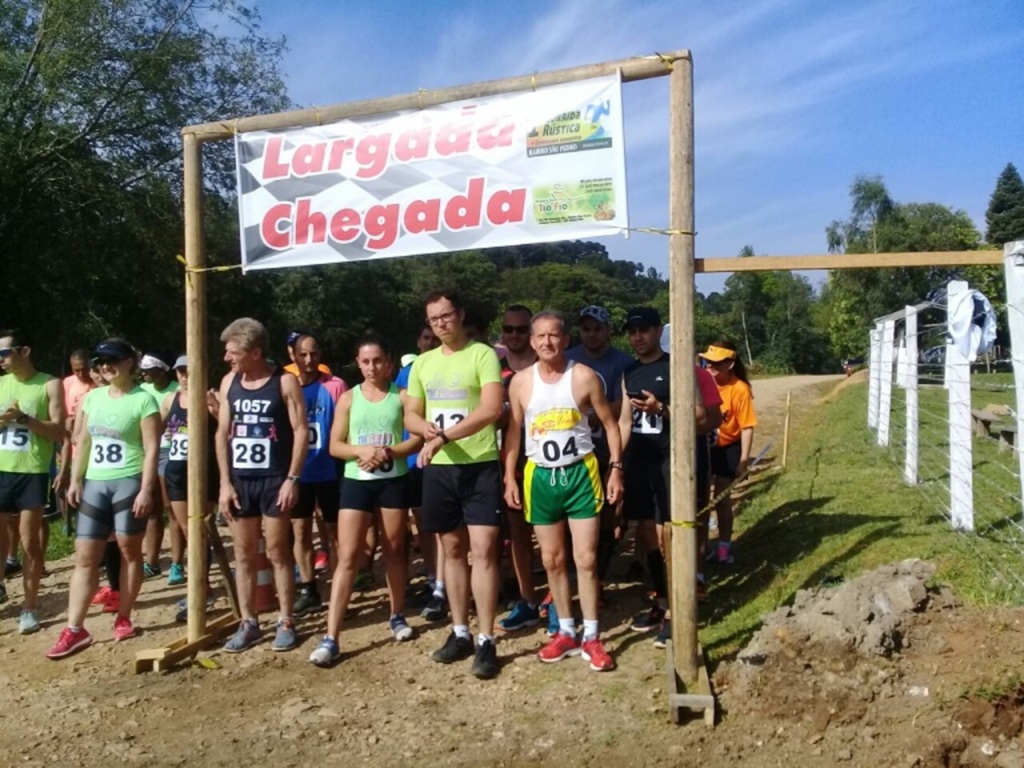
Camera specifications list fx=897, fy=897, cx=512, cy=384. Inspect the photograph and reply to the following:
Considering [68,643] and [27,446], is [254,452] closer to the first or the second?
[68,643]

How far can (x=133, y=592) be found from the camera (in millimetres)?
6062

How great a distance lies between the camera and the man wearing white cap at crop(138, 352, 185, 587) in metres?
7.23

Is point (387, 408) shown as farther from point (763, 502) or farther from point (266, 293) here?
point (266, 293)

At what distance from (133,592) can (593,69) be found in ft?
14.7

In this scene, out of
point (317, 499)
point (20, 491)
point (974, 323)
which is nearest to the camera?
point (974, 323)

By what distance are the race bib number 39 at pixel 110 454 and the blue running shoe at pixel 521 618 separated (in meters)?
2.72

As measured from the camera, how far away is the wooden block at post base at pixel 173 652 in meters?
5.41

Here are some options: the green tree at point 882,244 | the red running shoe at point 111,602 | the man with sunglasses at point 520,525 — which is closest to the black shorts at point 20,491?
the red running shoe at point 111,602

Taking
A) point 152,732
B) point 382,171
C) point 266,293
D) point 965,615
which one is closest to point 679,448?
point 965,615

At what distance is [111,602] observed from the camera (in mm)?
6793

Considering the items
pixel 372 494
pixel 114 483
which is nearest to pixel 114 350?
pixel 114 483

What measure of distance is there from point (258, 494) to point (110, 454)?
43.1 inches

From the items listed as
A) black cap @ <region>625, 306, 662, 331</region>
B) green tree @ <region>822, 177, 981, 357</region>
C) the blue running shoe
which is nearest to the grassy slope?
the blue running shoe

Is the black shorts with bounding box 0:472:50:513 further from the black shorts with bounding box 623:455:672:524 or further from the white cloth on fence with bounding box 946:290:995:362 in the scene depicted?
the white cloth on fence with bounding box 946:290:995:362
